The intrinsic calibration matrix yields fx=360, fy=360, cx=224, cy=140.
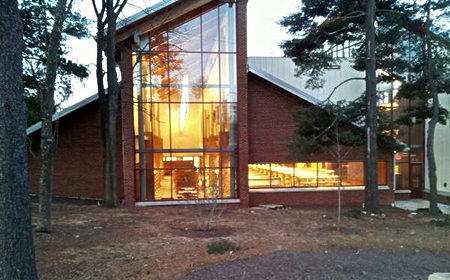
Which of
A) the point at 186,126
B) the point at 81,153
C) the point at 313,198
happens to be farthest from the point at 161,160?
the point at 313,198

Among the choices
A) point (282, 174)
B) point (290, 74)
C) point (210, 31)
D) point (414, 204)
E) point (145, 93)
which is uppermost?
point (210, 31)

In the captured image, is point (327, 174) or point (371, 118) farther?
point (327, 174)

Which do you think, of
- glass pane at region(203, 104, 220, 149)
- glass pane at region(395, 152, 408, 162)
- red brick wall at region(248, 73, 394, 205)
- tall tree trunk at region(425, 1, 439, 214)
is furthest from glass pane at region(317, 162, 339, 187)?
glass pane at region(395, 152, 408, 162)

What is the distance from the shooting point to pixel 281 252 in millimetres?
7387

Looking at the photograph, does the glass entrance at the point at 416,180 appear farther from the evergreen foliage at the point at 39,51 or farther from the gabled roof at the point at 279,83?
the evergreen foliage at the point at 39,51

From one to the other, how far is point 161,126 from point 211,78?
131 inches

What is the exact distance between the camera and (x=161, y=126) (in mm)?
17094

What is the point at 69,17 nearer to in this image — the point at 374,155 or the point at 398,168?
the point at 374,155

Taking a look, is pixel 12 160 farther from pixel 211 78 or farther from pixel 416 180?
pixel 416 180

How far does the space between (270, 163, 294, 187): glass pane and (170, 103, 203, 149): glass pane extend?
4851 mm

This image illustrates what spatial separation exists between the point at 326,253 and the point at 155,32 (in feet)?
43.9

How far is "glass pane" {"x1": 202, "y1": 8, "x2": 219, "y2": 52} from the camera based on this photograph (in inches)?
679

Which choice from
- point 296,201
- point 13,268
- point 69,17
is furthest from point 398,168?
point 13,268

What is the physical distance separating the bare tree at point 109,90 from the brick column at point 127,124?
448 mm
